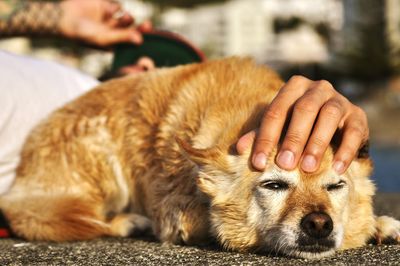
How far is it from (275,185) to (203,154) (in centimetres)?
41

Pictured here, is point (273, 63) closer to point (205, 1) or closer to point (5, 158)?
point (205, 1)

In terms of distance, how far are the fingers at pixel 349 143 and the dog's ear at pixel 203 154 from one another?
23.5 inches

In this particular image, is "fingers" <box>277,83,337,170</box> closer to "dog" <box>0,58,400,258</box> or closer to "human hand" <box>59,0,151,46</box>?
"dog" <box>0,58,400,258</box>

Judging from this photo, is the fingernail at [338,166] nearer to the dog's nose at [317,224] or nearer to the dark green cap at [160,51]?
the dog's nose at [317,224]

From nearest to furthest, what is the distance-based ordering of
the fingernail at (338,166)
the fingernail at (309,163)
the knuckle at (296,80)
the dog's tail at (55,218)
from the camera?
the fingernail at (309,163), the fingernail at (338,166), the knuckle at (296,80), the dog's tail at (55,218)

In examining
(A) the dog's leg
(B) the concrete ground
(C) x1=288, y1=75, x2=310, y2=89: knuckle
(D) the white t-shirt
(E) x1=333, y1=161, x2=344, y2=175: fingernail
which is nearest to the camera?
(B) the concrete ground

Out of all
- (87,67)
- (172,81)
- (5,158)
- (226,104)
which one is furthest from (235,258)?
(87,67)

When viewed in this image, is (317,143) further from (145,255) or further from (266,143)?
(145,255)

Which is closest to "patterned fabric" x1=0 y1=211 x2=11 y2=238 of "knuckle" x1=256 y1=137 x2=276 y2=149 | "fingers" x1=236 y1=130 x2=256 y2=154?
"fingers" x1=236 y1=130 x2=256 y2=154

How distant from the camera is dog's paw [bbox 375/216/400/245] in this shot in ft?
11.4

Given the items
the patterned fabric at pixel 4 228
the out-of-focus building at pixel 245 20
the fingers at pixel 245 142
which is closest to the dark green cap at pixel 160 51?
the patterned fabric at pixel 4 228

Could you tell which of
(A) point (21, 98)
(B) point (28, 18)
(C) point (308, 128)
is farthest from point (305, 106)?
(B) point (28, 18)

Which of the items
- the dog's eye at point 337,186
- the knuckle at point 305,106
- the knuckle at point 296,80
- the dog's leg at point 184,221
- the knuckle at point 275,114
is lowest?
the dog's leg at point 184,221

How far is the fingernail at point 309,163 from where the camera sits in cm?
318
